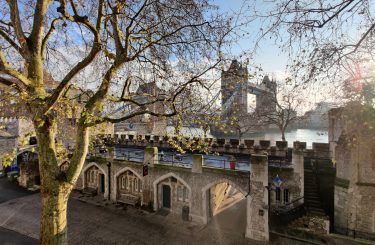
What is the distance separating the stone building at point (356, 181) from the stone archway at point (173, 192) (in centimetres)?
907

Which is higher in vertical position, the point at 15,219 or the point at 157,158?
the point at 157,158

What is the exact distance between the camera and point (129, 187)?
17.6 m

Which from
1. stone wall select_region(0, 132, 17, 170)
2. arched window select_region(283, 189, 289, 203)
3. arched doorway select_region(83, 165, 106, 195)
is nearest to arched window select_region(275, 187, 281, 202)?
arched window select_region(283, 189, 289, 203)

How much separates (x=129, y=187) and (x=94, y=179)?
13.0 feet

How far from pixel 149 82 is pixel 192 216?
9.48 metres

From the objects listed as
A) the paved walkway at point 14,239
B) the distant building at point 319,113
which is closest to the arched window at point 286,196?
the distant building at point 319,113

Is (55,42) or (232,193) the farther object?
(232,193)

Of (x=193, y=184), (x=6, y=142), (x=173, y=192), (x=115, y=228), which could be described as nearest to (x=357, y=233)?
(x=193, y=184)

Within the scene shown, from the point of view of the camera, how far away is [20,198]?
1841 cm

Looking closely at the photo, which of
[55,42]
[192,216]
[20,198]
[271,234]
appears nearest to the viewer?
[55,42]

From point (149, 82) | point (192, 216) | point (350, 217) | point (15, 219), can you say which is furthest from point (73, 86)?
point (350, 217)

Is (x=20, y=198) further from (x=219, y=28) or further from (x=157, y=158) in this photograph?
(x=219, y=28)

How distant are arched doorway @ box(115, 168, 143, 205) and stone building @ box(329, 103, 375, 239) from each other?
13186 mm

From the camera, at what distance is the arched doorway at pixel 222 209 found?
13.5 metres
